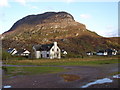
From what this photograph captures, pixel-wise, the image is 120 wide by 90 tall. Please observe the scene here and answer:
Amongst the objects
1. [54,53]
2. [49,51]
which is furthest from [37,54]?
[54,53]

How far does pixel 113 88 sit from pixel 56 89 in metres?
5.22

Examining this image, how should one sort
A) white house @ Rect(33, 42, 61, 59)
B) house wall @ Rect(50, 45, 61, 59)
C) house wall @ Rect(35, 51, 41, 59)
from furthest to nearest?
house wall @ Rect(35, 51, 41, 59) → white house @ Rect(33, 42, 61, 59) → house wall @ Rect(50, 45, 61, 59)

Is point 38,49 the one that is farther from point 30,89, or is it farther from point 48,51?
point 30,89

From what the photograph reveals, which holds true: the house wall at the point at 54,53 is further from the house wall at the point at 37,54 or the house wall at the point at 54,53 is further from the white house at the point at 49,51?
the house wall at the point at 37,54

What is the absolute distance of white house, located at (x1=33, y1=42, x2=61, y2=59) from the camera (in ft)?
295

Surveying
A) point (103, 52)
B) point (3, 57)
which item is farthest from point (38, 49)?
point (103, 52)

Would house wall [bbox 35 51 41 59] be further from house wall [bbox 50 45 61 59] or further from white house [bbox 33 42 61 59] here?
house wall [bbox 50 45 61 59]

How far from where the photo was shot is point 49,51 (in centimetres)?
8981

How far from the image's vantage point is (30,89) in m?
19.3

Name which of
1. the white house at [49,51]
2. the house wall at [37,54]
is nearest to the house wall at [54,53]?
the white house at [49,51]

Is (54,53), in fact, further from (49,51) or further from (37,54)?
(37,54)

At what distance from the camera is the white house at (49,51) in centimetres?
8988

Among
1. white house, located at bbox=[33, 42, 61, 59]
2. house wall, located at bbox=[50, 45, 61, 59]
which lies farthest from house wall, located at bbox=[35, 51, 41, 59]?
house wall, located at bbox=[50, 45, 61, 59]

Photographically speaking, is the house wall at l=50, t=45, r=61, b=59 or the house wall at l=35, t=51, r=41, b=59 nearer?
the house wall at l=50, t=45, r=61, b=59
